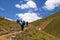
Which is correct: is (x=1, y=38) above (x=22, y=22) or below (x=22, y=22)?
below

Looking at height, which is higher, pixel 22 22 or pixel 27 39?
pixel 22 22

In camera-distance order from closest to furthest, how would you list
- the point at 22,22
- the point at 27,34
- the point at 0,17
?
the point at 27,34 < the point at 22,22 < the point at 0,17

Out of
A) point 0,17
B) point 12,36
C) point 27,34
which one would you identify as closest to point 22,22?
point 27,34

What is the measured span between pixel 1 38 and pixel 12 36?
1.93 meters

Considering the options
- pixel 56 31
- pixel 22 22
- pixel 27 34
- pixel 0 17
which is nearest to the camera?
pixel 27 34

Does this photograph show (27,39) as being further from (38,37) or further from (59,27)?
(59,27)

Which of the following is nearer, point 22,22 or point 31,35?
point 31,35

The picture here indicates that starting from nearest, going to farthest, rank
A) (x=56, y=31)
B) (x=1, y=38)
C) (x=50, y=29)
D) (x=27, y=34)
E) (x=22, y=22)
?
1. (x=1, y=38)
2. (x=27, y=34)
3. (x=22, y=22)
4. (x=56, y=31)
5. (x=50, y=29)

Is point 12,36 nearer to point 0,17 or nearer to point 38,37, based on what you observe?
point 38,37

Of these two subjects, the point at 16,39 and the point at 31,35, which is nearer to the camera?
the point at 16,39

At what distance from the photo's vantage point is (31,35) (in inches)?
1551

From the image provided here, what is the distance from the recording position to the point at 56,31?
178 metres

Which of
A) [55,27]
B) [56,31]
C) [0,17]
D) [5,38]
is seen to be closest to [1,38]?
[5,38]

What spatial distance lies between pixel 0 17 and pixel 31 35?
75.3m
